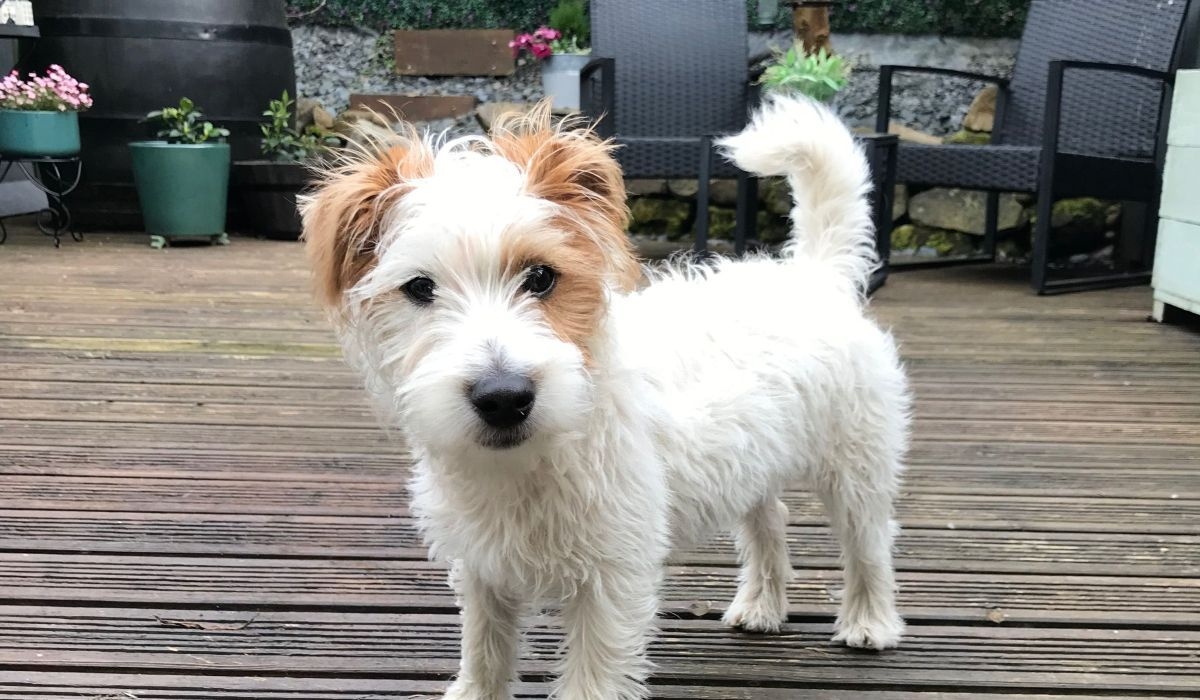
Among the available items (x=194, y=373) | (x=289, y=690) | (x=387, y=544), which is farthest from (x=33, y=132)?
(x=289, y=690)

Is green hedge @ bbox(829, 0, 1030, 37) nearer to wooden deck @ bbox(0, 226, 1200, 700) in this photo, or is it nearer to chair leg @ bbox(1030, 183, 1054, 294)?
chair leg @ bbox(1030, 183, 1054, 294)

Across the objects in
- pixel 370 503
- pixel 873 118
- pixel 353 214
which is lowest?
pixel 370 503

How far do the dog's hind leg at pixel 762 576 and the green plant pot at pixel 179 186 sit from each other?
6.36 meters

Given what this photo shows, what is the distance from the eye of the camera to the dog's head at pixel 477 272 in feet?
4.92

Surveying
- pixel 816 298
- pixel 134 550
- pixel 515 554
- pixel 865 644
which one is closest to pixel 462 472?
pixel 515 554

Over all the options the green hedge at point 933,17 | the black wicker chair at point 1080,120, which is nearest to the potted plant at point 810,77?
the black wicker chair at point 1080,120

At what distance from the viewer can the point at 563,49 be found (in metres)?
9.27

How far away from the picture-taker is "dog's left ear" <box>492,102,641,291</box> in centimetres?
171

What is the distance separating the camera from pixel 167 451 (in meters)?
3.36

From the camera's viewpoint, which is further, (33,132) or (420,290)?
(33,132)

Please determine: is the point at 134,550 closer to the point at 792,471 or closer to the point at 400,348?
the point at 400,348

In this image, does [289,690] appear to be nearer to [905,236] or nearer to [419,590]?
[419,590]

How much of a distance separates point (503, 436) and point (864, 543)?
3.72 ft

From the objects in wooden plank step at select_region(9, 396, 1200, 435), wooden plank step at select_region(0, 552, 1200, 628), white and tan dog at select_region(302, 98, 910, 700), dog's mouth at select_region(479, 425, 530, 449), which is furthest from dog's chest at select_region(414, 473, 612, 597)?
wooden plank step at select_region(9, 396, 1200, 435)
